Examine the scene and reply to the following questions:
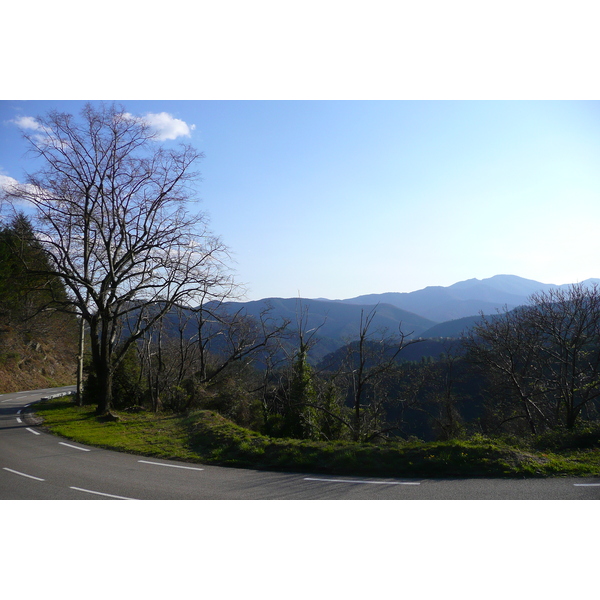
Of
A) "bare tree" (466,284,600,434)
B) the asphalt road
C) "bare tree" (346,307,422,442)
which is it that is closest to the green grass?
the asphalt road

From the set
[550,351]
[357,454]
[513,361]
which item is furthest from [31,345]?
[550,351]

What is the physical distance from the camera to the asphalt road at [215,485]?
6660mm

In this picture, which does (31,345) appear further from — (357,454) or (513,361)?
(513,361)

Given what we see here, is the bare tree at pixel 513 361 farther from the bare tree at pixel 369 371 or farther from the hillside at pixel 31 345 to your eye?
the hillside at pixel 31 345

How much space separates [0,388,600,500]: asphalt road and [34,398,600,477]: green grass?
379 millimetres

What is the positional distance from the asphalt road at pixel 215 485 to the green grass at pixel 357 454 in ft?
1.24

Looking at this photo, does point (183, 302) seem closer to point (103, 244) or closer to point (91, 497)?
point (103, 244)

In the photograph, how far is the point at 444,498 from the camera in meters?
6.42

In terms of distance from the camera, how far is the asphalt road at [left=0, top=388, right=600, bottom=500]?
6.66 m

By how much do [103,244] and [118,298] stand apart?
297 cm

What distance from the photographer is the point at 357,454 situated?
8680mm

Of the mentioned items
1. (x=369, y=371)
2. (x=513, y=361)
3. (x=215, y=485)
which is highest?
(x=513, y=361)

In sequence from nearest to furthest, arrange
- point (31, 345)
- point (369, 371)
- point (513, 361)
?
point (369, 371) < point (513, 361) < point (31, 345)

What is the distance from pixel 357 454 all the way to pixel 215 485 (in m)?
3.02
